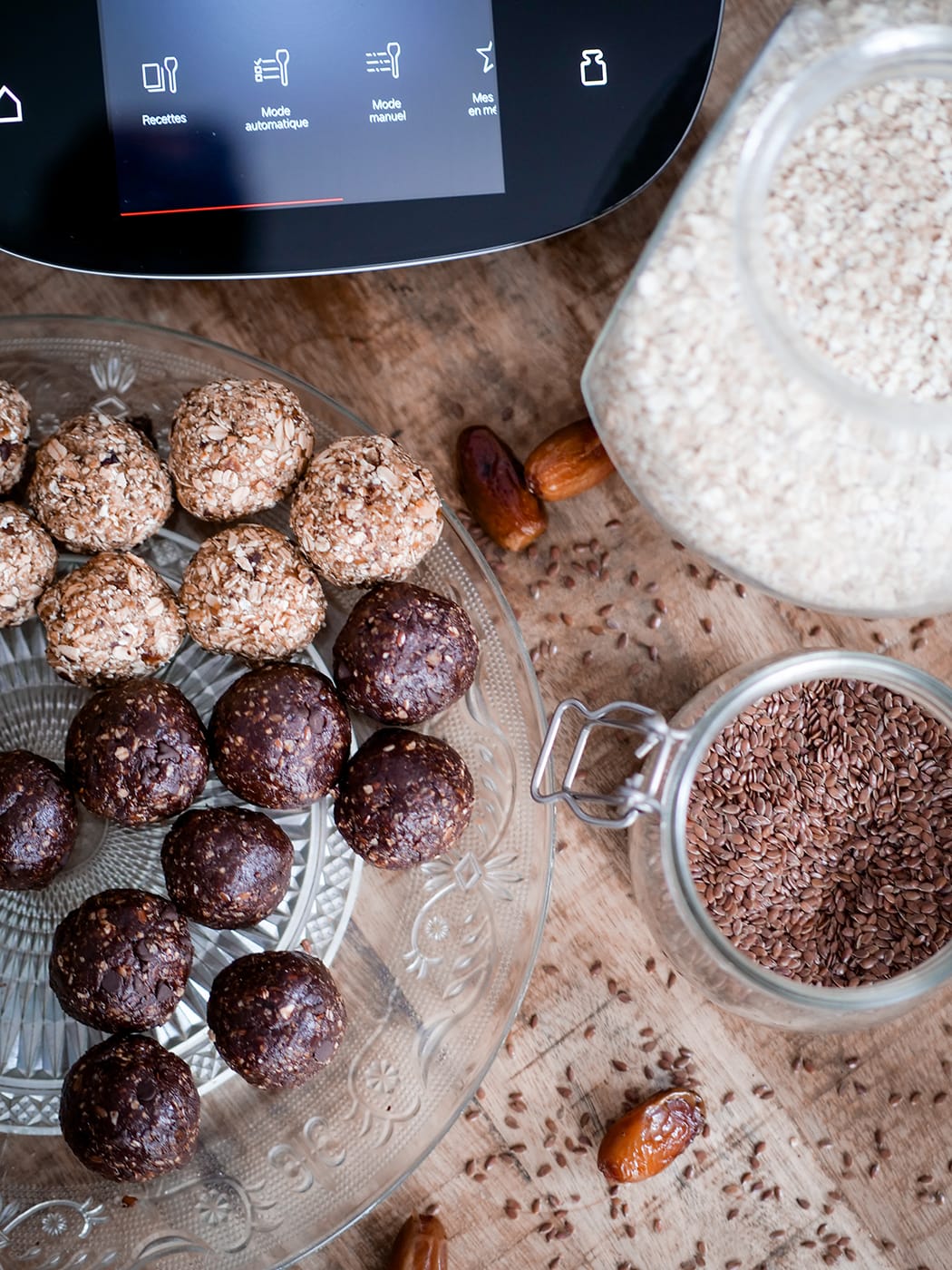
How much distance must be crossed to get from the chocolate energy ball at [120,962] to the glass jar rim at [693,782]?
1.66ft

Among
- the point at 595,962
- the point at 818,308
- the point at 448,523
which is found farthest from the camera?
the point at 595,962

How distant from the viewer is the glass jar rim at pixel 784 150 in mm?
866

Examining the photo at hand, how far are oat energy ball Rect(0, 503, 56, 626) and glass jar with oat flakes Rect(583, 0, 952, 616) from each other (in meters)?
0.60

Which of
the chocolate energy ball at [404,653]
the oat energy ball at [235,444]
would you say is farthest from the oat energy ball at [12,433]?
the chocolate energy ball at [404,653]

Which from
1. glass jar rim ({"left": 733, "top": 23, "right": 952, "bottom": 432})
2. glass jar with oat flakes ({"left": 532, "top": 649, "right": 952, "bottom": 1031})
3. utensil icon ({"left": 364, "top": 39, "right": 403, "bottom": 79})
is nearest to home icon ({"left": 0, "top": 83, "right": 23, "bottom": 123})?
utensil icon ({"left": 364, "top": 39, "right": 403, "bottom": 79})

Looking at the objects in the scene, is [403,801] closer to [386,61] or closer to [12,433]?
[12,433]

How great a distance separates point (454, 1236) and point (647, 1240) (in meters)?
0.23

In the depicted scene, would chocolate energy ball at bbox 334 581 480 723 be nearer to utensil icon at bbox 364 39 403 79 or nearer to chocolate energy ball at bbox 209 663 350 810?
chocolate energy ball at bbox 209 663 350 810

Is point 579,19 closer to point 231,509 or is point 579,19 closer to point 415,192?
point 415,192

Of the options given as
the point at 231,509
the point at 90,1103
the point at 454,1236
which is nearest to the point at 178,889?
the point at 90,1103

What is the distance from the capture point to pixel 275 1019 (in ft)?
3.36

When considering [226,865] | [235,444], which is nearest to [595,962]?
[226,865]

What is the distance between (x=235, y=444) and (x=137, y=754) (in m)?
0.31

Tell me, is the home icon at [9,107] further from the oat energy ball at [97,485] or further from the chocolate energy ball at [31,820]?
the chocolate energy ball at [31,820]
